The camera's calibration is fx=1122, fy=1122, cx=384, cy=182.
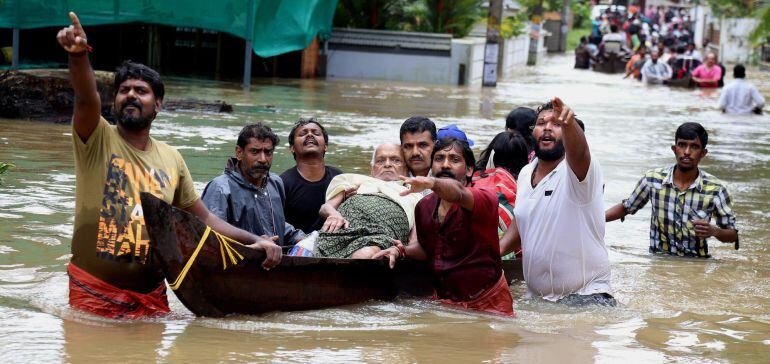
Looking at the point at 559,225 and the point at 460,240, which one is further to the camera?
the point at 559,225

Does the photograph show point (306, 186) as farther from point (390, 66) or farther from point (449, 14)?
point (449, 14)

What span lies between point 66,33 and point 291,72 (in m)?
21.6

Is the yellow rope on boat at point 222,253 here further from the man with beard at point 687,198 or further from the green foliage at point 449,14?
the green foliage at point 449,14

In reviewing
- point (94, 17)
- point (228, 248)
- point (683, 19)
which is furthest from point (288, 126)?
point (683, 19)

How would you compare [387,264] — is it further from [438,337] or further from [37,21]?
[37,21]

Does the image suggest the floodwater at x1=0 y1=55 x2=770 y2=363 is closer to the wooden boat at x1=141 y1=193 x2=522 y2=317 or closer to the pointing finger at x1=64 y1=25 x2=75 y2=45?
the wooden boat at x1=141 y1=193 x2=522 y2=317

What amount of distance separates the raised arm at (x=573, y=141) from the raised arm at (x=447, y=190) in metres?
Result: 0.59

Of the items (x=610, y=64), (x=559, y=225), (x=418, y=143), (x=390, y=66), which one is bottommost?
(x=559, y=225)

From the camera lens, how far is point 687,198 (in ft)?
28.3

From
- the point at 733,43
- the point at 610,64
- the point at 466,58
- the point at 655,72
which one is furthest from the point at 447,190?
the point at 733,43

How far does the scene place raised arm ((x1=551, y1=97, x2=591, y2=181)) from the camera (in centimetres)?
590

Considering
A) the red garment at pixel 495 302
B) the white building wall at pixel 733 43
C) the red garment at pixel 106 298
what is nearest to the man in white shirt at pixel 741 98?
the red garment at pixel 495 302

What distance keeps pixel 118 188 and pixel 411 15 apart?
23270 millimetres

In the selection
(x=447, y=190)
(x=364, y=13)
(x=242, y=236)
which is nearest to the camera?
(x=447, y=190)
